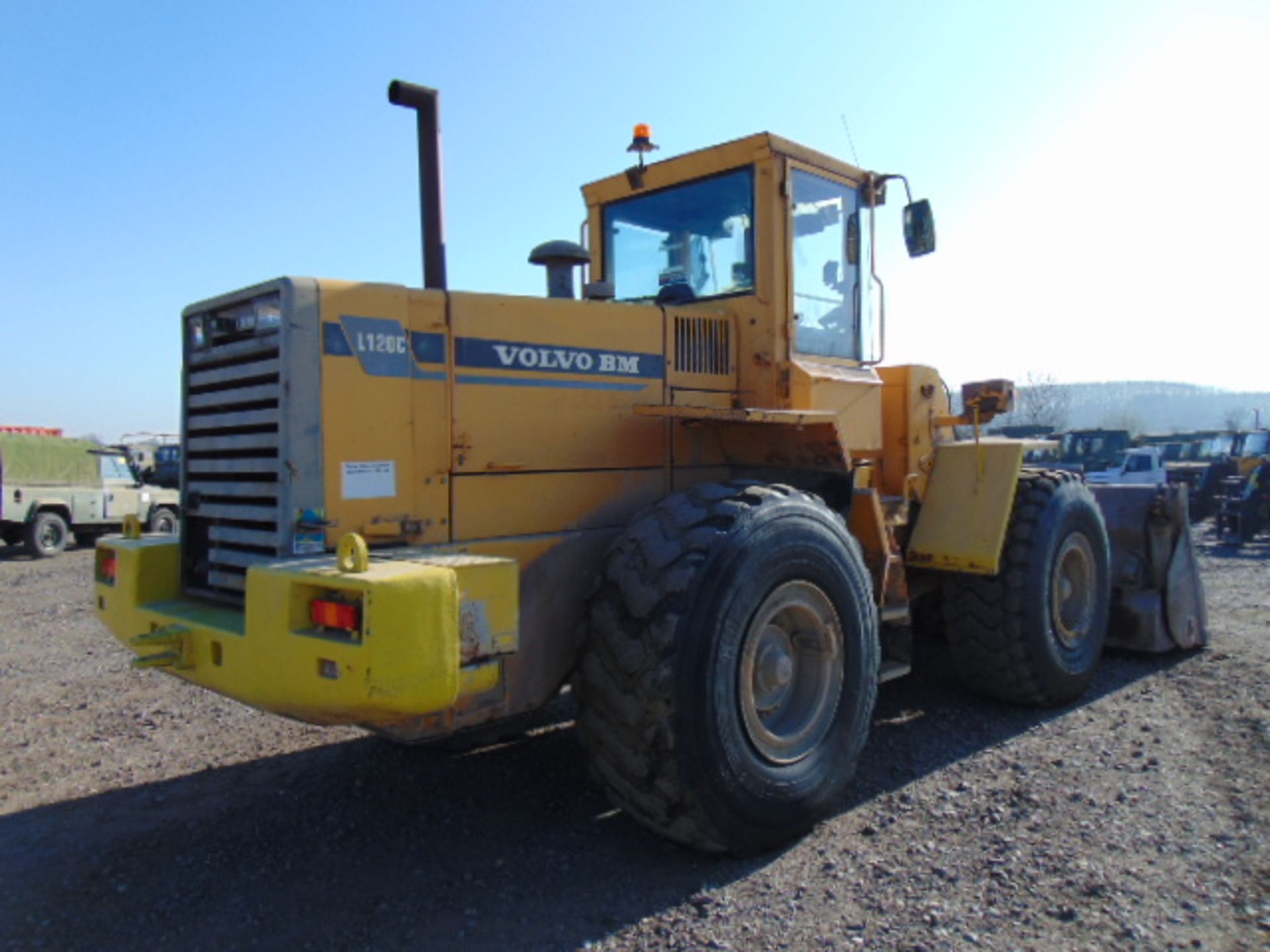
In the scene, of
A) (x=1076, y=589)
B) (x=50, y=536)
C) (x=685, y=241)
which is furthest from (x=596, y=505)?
(x=50, y=536)

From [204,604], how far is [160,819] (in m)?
1.18

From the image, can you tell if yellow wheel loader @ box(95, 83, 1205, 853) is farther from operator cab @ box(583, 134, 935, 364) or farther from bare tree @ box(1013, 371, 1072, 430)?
bare tree @ box(1013, 371, 1072, 430)

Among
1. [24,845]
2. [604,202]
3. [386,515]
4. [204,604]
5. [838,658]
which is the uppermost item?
[604,202]

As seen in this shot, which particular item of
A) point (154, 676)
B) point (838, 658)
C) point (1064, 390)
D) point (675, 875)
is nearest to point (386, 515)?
point (675, 875)

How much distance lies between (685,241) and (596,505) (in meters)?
1.73

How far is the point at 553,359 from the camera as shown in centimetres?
423

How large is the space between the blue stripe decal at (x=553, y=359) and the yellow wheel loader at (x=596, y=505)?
0.01 m

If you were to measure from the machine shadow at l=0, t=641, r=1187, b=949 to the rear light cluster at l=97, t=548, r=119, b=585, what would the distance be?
112cm

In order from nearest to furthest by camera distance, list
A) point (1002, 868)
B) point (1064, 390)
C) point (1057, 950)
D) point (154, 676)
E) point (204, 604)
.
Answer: point (1057, 950) < point (1002, 868) < point (204, 604) < point (154, 676) < point (1064, 390)

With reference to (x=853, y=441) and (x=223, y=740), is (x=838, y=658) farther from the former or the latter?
(x=223, y=740)

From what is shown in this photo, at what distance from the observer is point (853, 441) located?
17.9 feet

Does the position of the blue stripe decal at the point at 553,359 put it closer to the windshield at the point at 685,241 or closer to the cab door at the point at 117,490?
the windshield at the point at 685,241

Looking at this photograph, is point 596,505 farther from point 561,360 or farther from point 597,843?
point 597,843

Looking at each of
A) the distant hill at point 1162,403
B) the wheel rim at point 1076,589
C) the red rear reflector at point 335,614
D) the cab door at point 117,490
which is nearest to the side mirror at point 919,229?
the wheel rim at point 1076,589
